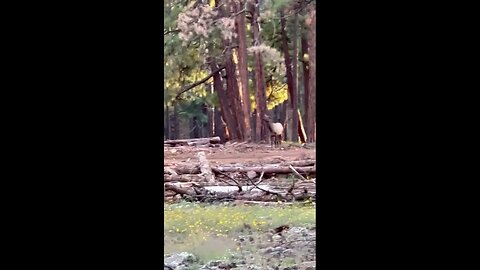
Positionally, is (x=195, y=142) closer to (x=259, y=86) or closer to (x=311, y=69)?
(x=259, y=86)

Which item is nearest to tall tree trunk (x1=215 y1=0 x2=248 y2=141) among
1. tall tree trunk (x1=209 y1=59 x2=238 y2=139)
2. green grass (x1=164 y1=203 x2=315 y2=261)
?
tall tree trunk (x1=209 y1=59 x2=238 y2=139)

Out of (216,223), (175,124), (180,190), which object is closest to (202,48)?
(175,124)

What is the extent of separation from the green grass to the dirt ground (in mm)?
426

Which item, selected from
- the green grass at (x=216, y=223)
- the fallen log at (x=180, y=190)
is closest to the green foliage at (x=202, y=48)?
the fallen log at (x=180, y=190)

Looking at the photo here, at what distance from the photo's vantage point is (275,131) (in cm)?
530

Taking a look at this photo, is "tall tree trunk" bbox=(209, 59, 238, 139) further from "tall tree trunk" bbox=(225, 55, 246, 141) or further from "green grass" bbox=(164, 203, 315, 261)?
"green grass" bbox=(164, 203, 315, 261)

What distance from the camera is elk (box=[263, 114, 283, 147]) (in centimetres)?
525

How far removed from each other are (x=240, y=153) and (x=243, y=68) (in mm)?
771

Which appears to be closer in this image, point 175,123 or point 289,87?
point 175,123

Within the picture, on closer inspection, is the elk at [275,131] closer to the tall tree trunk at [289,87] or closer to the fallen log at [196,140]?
the tall tree trunk at [289,87]

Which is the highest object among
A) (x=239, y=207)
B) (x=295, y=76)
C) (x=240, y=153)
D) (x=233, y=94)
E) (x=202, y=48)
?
(x=202, y=48)
